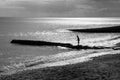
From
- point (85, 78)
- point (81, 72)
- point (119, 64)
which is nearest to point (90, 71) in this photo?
point (81, 72)

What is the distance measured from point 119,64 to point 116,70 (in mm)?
2474

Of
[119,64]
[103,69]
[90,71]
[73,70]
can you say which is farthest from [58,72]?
[119,64]

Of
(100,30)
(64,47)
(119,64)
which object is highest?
(119,64)

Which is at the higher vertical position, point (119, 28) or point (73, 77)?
point (73, 77)

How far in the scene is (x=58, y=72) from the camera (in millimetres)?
18141

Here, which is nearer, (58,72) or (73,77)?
(73,77)

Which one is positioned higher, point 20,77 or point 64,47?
point 20,77

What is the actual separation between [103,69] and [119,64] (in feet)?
8.79

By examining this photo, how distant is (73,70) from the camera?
18.5 metres

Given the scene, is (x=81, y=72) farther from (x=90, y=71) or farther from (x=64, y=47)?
(x=64, y=47)

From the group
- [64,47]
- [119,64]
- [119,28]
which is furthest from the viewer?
[119,28]

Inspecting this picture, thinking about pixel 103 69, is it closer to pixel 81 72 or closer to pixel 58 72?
pixel 81 72

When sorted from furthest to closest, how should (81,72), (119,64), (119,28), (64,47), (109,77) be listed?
1. (119,28)
2. (64,47)
3. (119,64)
4. (81,72)
5. (109,77)

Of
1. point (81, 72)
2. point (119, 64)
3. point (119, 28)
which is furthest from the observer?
point (119, 28)
